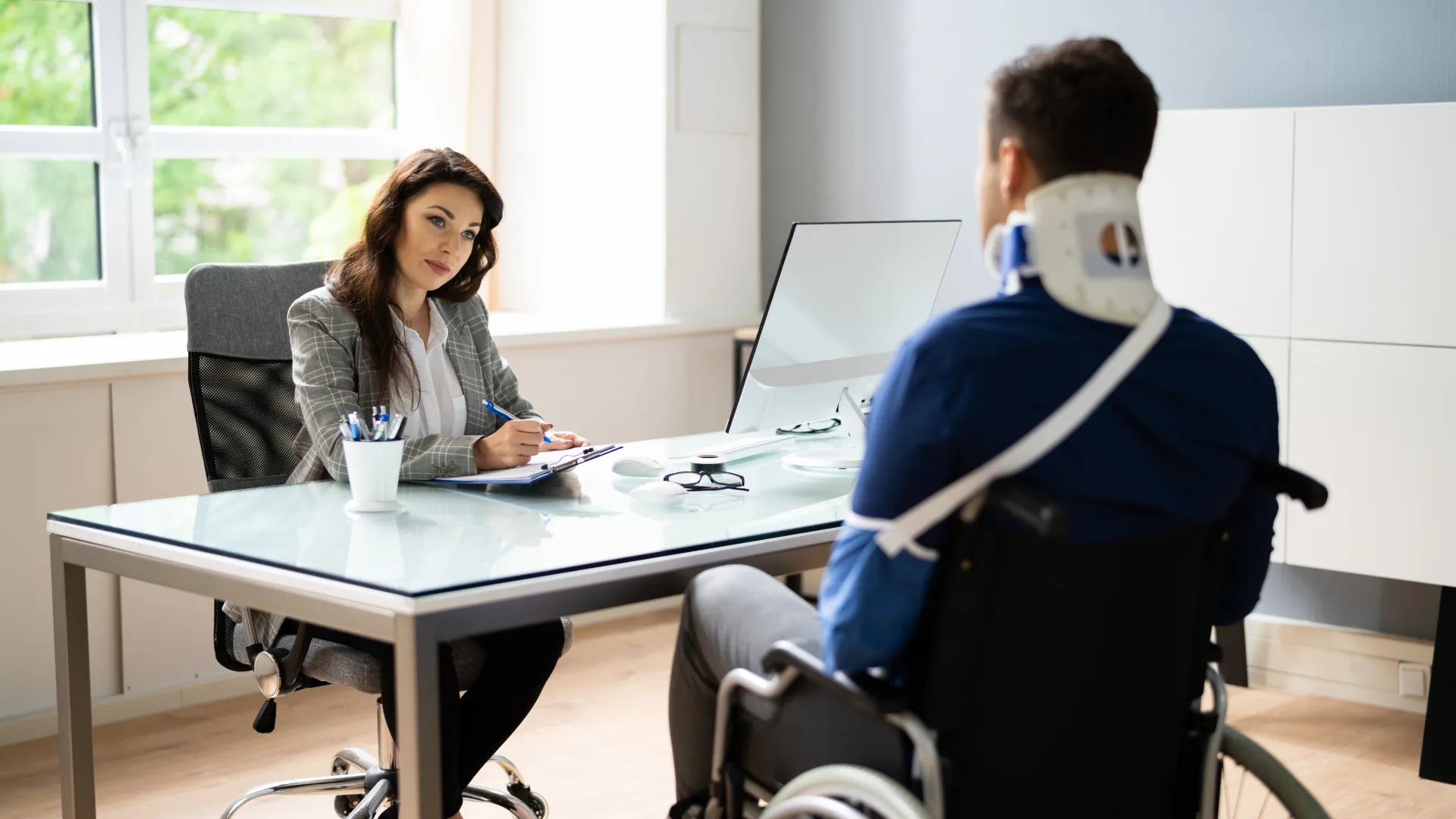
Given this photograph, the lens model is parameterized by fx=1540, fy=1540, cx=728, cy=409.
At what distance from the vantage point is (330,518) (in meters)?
2.08

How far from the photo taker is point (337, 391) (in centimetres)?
242

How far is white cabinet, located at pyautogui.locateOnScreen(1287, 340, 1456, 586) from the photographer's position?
327cm

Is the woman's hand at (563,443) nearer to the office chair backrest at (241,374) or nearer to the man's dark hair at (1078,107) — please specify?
the office chair backrest at (241,374)

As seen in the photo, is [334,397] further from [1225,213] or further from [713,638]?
[1225,213]

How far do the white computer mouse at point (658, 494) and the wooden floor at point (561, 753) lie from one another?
37.0 inches

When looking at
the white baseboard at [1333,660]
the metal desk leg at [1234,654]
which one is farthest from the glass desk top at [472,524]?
the white baseboard at [1333,660]

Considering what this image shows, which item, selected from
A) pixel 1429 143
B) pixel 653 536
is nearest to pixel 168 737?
pixel 653 536

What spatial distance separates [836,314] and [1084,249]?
954mm

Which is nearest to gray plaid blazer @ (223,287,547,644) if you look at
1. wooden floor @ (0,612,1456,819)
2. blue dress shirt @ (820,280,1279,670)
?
wooden floor @ (0,612,1456,819)

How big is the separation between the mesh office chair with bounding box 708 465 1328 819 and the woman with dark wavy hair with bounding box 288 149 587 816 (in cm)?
77

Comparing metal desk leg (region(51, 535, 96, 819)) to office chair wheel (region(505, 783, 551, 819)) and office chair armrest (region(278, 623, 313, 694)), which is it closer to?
office chair armrest (region(278, 623, 313, 694))

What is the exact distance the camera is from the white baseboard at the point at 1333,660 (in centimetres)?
364

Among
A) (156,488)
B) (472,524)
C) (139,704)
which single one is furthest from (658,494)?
(139,704)

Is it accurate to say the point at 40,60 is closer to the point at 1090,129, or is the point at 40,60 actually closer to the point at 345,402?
the point at 345,402
